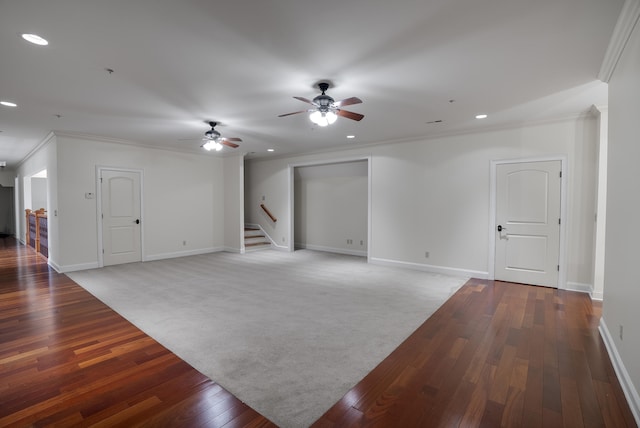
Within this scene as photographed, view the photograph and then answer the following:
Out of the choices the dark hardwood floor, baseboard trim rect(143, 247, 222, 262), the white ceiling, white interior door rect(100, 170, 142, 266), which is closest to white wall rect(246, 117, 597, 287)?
the white ceiling

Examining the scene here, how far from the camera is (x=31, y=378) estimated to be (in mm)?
2379

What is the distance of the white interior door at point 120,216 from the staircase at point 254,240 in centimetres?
263

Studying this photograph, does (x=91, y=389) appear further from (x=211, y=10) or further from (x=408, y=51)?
Result: (x=408, y=51)

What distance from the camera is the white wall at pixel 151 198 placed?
19.3 ft

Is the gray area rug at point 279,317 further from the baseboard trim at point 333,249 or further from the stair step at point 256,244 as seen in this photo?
the stair step at point 256,244

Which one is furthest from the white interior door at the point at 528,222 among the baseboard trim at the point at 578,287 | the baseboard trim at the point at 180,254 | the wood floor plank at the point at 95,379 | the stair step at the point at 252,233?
the baseboard trim at the point at 180,254

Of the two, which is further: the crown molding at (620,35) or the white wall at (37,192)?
the white wall at (37,192)

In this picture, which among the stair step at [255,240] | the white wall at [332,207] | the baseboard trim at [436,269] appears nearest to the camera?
the baseboard trim at [436,269]

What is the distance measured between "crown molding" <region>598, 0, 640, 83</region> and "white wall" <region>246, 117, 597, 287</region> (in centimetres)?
196

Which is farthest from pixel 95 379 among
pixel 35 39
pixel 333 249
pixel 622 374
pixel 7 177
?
pixel 7 177

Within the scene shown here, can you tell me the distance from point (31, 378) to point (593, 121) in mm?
7018

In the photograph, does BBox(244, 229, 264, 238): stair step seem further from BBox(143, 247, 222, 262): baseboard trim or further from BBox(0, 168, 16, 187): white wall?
BBox(0, 168, 16, 187): white wall

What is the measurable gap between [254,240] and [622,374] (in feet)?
25.6

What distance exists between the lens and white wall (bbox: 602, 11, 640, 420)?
214cm
